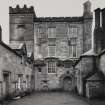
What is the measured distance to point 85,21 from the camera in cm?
2959

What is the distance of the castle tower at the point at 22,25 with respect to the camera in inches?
1166

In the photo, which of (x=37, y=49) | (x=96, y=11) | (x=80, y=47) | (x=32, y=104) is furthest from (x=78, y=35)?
(x=32, y=104)

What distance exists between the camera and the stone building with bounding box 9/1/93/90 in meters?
29.0

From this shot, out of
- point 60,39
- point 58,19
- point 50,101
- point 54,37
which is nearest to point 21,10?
point 58,19

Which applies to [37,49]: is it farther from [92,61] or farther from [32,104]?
[32,104]

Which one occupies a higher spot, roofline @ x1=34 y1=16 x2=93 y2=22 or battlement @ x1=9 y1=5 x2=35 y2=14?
battlement @ x1=9 y1=5 x2=35 y2=14

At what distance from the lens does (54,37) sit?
98.3 feet

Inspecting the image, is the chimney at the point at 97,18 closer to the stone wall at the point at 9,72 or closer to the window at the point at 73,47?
the stone wall at the point at 9,72

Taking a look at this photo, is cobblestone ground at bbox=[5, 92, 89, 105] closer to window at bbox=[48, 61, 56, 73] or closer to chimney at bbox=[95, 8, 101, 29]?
chimney at bbox=[95, 8, 101, 29]

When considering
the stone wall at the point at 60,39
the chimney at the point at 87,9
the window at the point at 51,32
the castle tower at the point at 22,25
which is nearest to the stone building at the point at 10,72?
the stone wall at the point at 60,39

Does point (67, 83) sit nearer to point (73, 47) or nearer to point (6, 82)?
point (73, 47)

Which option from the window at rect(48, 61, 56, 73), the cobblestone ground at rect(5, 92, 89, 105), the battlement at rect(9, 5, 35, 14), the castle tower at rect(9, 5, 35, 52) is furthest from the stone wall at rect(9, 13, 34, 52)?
the cobblestone ground at rect(5, 92, 89, 105)

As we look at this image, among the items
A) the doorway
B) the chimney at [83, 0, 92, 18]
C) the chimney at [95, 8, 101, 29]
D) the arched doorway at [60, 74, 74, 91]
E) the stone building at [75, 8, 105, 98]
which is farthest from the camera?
the chimney at [83, 0, 92, 18]

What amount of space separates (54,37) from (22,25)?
19.5 ft
